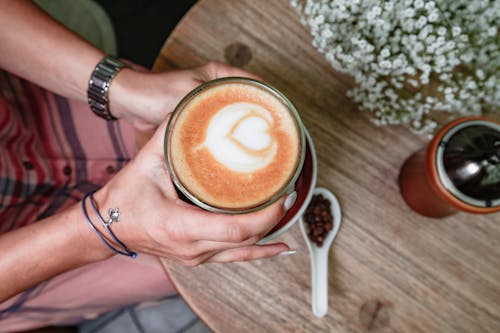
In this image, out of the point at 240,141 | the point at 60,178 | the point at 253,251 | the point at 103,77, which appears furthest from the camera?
the point at 60,178

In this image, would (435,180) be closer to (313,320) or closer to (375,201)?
(375,201)

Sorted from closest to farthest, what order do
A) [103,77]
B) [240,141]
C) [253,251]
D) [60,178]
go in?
[240,141] < [253,251] < [103,77] < [60,178]

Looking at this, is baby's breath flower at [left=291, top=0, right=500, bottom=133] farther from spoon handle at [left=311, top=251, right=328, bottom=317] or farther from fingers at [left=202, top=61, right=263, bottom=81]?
spoon handle at [left=311, top=251, right=328, bottom=317]

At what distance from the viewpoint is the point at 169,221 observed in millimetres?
614

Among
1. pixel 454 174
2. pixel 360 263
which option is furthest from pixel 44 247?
pixel 454 174

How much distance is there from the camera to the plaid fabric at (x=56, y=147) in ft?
3.03

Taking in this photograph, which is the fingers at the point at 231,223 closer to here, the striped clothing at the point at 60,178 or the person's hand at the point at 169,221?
the person's hand at the point at 169,221

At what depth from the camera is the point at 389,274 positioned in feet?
2.45

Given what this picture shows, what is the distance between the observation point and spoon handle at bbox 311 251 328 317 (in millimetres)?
723

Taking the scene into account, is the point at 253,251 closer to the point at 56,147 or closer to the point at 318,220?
the point at 318,220

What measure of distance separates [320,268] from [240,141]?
32 cm

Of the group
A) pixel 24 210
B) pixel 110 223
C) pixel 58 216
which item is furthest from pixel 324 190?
pixel 24 210

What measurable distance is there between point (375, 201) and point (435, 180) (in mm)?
143

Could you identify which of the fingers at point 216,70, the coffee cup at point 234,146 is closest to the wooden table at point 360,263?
the fingers at point 216,70
